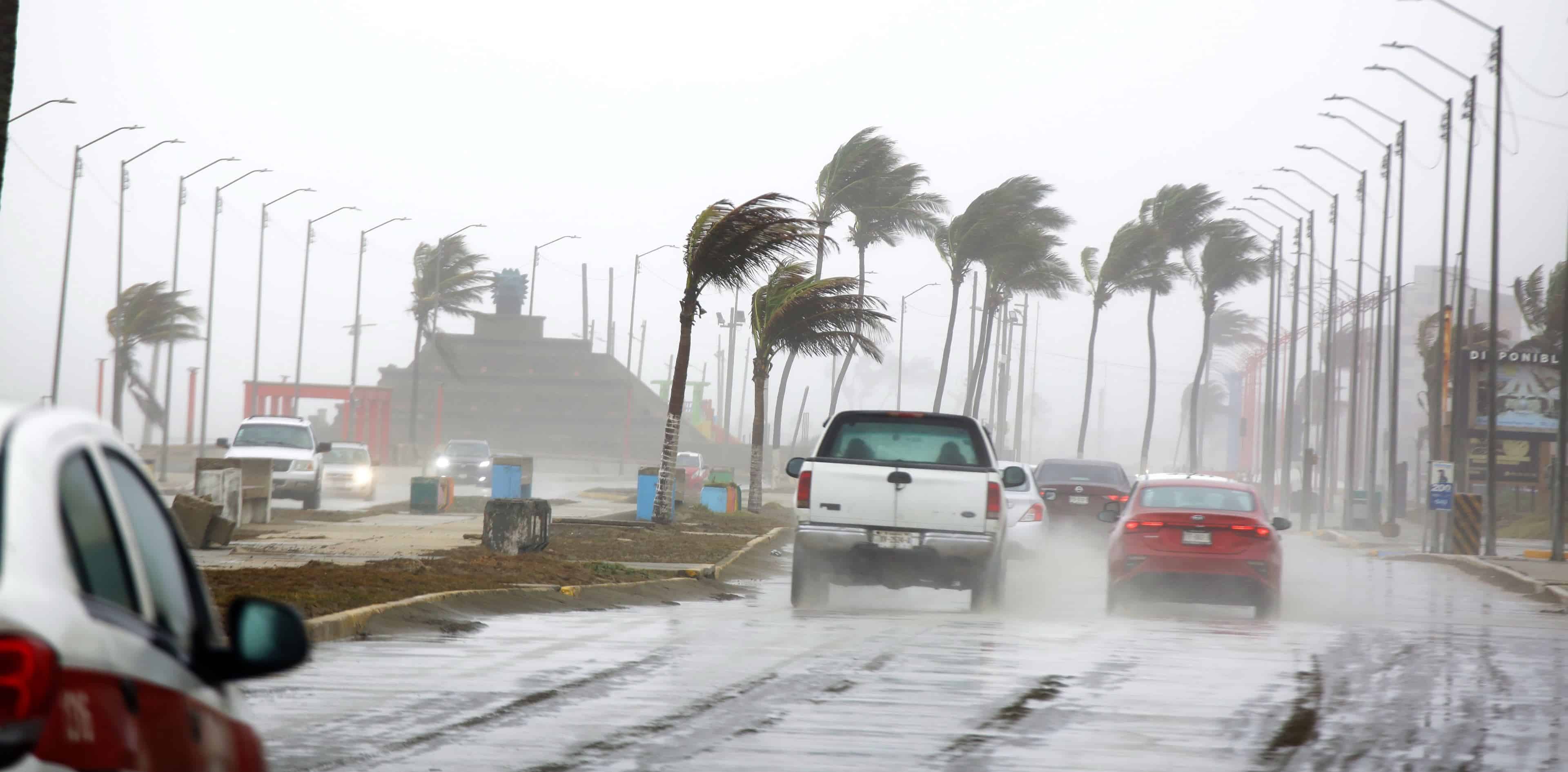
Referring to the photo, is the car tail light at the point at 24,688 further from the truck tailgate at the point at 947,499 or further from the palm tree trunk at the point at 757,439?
the palm tree trunk at the point at 757,439

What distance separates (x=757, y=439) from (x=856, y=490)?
26.1 metres

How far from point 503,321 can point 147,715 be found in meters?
111

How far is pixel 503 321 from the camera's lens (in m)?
113

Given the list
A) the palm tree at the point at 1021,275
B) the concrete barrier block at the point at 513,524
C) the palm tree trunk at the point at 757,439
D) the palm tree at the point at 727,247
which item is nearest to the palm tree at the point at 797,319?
the palm tree trunk at the point at 757,439

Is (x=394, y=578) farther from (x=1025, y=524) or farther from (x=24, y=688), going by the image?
(x=24, y=688)

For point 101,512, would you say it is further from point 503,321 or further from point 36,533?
point 503,321

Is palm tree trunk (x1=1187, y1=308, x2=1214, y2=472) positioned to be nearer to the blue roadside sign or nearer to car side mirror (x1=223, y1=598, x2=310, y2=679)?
the blue roadside sign

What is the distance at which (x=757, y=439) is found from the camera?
43.4m

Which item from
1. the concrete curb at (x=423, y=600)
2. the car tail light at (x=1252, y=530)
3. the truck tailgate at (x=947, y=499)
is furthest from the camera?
the car tail light at (x=1252, y=530)

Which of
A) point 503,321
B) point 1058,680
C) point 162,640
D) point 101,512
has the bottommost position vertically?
point 1058,680

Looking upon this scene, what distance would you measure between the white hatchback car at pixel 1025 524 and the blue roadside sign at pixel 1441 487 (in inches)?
570

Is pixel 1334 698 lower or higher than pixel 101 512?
lower

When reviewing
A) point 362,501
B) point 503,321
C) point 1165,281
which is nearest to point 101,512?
point 362,501

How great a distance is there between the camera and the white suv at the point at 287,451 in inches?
1446
